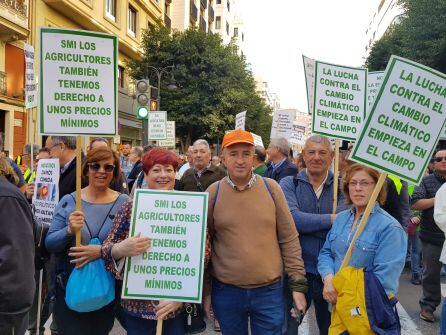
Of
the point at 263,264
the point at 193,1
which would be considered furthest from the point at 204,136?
the point at 263,264

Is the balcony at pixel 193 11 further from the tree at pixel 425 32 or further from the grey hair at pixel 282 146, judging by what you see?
the grey hair at pixel 282 146

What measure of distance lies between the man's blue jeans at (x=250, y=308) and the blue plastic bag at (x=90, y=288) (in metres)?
0.71

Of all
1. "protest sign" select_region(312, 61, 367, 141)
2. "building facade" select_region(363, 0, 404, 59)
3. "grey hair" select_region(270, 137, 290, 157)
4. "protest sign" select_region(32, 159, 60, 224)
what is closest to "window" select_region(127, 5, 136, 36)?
"grey hair" select_region(270, 137, 290, 157)

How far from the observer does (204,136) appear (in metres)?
25.8

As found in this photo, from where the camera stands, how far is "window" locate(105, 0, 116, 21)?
23922mm

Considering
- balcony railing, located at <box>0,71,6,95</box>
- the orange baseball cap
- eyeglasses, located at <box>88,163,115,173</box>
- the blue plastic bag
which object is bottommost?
the blue plastic bag

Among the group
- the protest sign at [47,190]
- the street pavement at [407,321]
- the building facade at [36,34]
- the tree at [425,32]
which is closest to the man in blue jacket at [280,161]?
the street pavement at [407,321]

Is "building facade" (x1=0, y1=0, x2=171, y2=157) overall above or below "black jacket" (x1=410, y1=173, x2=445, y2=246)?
above

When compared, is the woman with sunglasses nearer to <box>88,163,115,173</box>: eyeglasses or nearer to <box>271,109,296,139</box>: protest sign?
<box>88,163,115,173</box>: eyeglasses

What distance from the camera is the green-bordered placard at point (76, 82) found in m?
2.97

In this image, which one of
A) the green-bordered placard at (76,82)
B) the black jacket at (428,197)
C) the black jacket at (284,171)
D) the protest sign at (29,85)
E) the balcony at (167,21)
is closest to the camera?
the green-bordered placard at (76,82)

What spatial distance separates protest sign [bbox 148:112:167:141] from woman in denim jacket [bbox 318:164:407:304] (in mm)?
9796

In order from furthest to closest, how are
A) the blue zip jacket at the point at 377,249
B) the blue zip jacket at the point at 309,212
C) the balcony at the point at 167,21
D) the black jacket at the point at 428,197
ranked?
the balcony at the point at 167,21 → the black jacket at the point at 428,197 → the blue zip jacket at the point at 309,212 → the blue zip jacket at the point at 377,249

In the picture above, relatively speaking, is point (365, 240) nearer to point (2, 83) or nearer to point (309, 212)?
point (309, 212)
